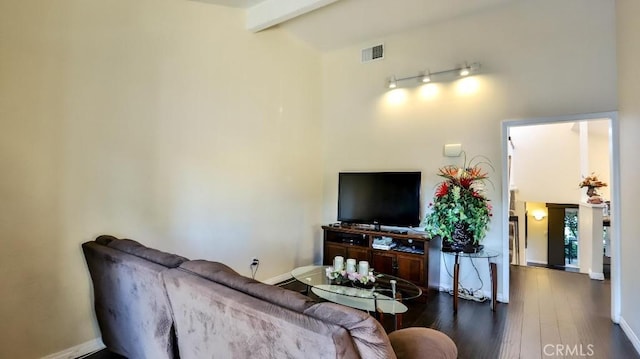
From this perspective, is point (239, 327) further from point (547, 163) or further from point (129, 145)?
point (547, 163)

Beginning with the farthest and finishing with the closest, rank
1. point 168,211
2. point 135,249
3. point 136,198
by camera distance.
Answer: point 168,211 → point 136,198 → point 135,249

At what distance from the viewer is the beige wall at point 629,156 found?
8.55 ft

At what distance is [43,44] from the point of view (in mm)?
2387

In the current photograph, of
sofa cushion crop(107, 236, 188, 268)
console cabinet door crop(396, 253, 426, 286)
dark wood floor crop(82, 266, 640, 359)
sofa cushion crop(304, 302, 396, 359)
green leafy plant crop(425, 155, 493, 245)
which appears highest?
green leafy plant crop(425, 155, 493, 245)

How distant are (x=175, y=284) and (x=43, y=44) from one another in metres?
2.11

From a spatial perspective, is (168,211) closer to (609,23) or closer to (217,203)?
(217,203)

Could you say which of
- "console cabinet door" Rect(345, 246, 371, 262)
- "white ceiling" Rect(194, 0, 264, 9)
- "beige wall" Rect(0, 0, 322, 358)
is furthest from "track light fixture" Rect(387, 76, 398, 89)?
"console cabinet door" Rect(345, 246, 371, 262)

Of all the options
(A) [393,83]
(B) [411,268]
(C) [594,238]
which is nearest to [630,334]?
(B) [411,268]

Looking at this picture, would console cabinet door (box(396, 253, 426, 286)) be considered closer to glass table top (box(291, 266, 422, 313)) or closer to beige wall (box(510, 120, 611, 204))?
glass table top (box(291, 266, 422, 313))

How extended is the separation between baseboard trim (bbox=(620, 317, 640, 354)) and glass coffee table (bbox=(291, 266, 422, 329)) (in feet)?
5.58

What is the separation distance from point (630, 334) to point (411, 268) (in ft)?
6.22

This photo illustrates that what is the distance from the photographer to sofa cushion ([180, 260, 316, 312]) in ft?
4.39

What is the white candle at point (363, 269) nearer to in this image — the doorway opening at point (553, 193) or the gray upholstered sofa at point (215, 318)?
the gray upholstered sofa at point (215, 318)

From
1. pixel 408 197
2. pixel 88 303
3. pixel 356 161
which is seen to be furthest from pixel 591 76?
pixel 88 303
